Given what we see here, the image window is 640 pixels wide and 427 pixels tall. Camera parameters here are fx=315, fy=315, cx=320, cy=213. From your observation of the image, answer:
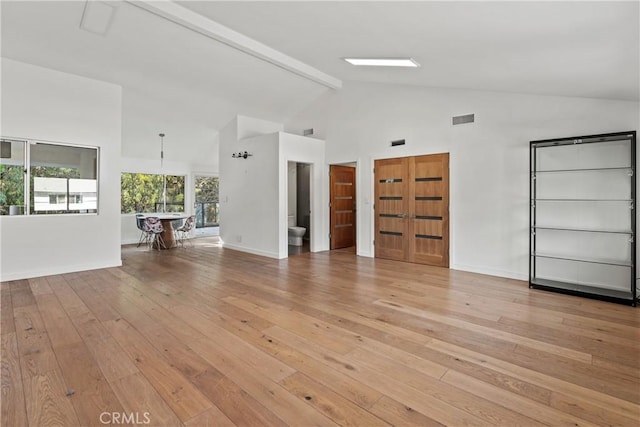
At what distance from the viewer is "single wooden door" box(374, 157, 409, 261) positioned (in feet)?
19.8

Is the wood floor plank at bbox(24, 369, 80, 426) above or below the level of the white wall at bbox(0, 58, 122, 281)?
below

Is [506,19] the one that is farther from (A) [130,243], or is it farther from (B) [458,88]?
(A) [130,243]

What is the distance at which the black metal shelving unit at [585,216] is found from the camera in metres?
3.84

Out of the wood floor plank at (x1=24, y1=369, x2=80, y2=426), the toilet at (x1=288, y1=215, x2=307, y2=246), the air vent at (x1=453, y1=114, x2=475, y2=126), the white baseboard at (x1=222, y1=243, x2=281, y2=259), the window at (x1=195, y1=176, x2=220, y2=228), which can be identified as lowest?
the wood floor plank at (x1=24, y1=369, x2=80, y2=426)

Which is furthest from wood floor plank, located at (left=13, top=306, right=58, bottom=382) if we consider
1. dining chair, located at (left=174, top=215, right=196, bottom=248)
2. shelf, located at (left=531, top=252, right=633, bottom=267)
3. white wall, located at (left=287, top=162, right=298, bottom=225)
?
white wall, located at (left=287, top=162, right=298, bottom=225)

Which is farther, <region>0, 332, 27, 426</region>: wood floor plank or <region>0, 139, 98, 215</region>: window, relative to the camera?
<region>0, 139, 98, 215</region>: window

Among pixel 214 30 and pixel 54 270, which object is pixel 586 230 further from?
pixel 54 270

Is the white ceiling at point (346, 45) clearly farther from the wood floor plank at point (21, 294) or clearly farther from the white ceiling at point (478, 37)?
the wood floor plank at point (21, 294)

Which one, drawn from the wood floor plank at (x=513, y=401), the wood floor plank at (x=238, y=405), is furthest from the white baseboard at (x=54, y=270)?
the wood floor plank at (x=513, y=401)

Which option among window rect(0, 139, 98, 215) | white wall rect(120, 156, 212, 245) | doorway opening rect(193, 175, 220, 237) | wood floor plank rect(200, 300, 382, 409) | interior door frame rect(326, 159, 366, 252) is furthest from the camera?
doorway opening rect(193, 175, 220, 237)

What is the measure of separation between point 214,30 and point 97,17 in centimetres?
140

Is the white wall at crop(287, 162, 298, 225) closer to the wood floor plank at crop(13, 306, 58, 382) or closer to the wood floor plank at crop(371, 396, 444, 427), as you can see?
the wood floor plank at crop(13, 306, 58, 382)

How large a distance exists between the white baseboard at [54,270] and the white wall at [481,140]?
4929 millimetres

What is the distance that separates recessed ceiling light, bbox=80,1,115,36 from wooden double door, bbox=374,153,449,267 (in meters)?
4.76
